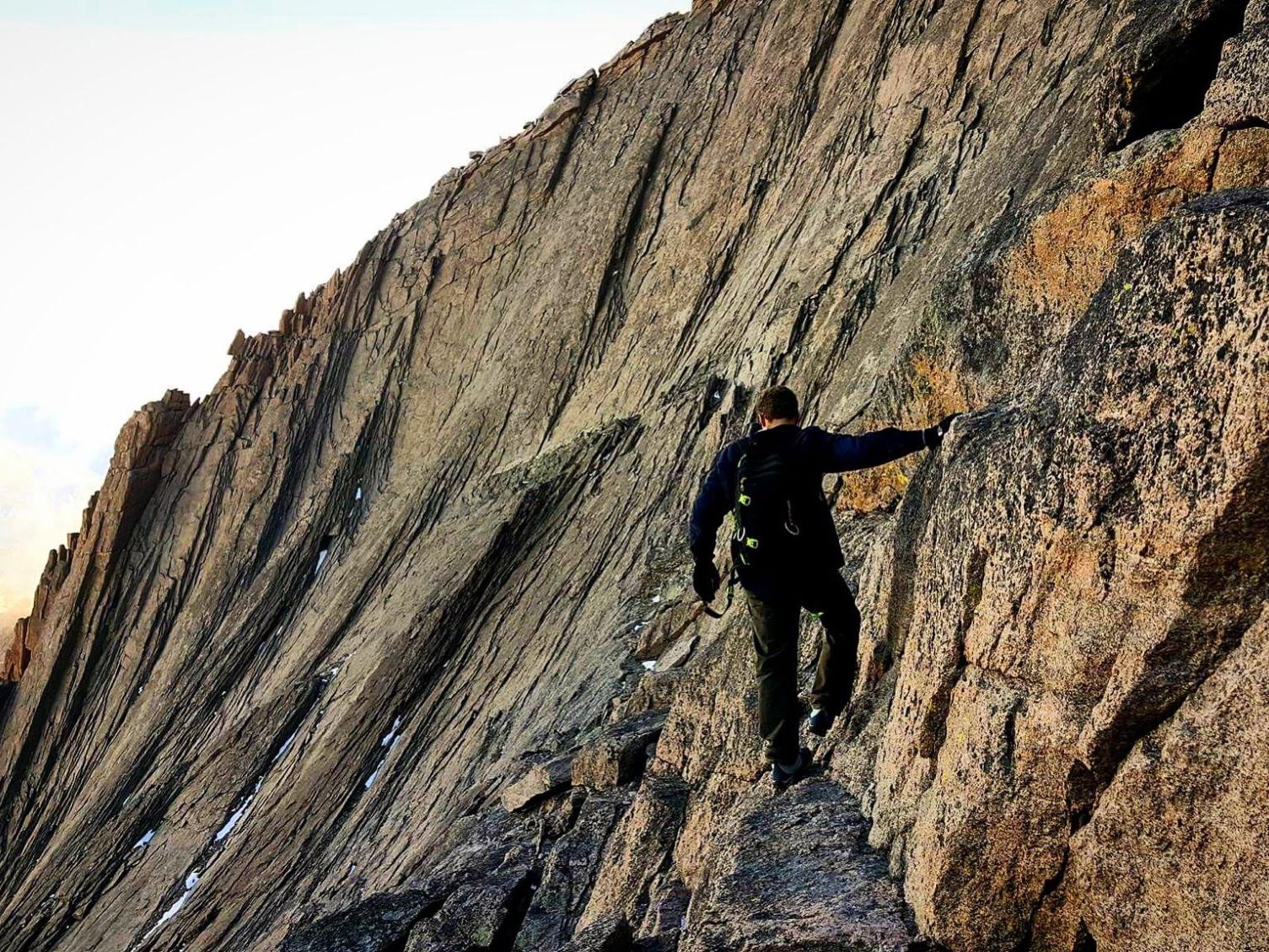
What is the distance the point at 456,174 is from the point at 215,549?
14.6 m

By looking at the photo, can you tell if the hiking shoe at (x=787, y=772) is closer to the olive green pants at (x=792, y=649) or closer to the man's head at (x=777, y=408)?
the olive green pants at (x=792, y=649)

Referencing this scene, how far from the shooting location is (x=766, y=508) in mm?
7824

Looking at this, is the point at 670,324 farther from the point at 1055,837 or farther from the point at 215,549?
the point at 1055,837

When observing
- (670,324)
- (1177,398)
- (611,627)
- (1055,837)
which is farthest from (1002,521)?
(670,324)

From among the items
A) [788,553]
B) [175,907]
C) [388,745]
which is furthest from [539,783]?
[175,907]

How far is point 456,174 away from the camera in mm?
38469

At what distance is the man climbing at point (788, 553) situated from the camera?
25.4ft

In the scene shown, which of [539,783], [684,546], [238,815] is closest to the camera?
[539,783]

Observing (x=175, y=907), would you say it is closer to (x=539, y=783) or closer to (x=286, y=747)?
(x=286, y=747)

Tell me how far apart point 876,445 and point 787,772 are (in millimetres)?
2516

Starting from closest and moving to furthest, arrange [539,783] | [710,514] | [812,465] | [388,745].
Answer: [812,465] → [710,514] → [539,783] → [388,745]

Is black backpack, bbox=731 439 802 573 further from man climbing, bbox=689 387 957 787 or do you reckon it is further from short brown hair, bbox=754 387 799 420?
short brown hair, bbox=754 387 799 420

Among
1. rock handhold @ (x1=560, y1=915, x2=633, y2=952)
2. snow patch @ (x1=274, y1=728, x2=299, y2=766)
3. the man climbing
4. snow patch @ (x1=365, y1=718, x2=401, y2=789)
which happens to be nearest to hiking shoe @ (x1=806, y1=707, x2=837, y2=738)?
the man climbing

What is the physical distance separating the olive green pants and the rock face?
0.22 metres
